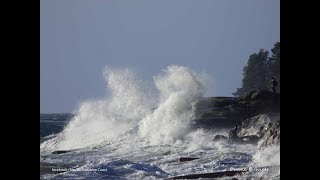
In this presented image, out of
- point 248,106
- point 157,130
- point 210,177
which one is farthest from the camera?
point 248,106

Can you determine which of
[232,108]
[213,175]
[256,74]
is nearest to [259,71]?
[256,74]

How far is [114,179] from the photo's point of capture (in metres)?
7.01

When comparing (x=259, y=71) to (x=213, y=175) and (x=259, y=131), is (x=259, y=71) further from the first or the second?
(x=213, y=175)

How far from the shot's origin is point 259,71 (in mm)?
8562

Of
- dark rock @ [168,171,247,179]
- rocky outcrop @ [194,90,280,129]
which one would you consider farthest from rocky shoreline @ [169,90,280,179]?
dark rock @ [168,171,247,179]

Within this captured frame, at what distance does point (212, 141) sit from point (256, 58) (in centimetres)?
182

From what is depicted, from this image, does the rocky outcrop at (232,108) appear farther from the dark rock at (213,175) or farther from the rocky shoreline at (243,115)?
the dark rock at (213,175)

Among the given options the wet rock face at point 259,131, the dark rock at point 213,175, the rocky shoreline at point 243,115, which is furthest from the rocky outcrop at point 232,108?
the dark rock at point 213,175

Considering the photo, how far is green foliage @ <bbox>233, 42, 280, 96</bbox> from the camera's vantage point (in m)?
7.95
